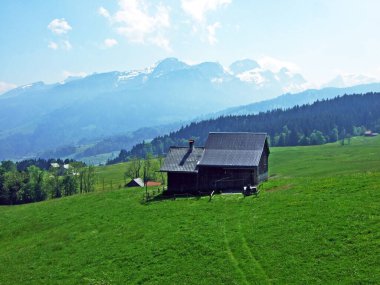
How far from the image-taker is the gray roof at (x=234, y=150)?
62.3 metres

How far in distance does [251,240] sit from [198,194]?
25.4 meters

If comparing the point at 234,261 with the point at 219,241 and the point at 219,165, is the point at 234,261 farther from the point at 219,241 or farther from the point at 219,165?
the point at 219,165

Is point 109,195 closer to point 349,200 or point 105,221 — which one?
point 105,221

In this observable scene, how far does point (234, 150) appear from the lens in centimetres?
6469

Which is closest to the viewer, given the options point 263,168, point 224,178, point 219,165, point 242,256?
point 242,256

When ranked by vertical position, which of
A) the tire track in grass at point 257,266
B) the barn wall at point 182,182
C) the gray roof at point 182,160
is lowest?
the tire track in grass at point 257,266

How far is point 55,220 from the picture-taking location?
58.4 meters

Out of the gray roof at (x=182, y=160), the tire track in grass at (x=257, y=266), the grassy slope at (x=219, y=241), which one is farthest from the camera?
the gray roof at (x=182, y=160)

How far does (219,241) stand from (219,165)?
2578 cm

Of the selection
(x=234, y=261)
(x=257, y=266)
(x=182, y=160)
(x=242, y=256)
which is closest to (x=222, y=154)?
(x=182, y=160)

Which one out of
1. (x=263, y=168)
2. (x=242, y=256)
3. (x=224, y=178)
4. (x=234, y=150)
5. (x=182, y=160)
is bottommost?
(x=242, y=256)

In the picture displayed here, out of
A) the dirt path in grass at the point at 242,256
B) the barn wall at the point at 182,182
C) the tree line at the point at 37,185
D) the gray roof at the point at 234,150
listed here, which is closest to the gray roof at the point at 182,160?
the barn wall at the point at 182,182

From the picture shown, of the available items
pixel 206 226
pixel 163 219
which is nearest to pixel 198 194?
pixel 163 219

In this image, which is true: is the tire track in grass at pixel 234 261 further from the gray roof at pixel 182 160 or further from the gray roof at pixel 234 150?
the gray roof at pixel 182 160
